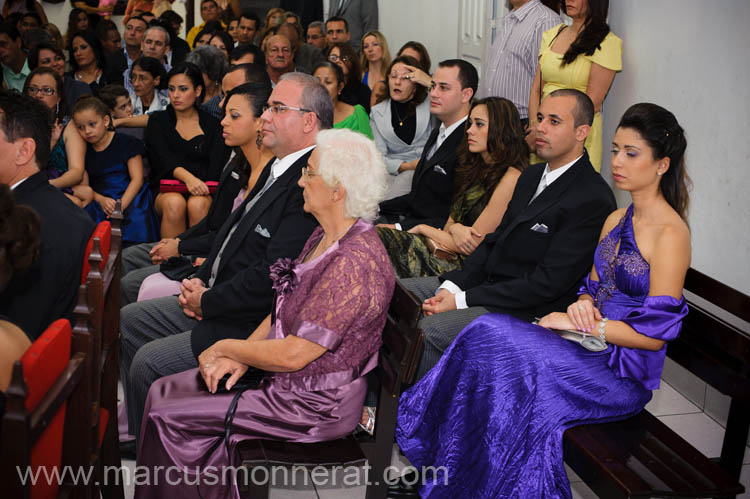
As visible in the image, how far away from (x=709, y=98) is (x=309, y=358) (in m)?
2.30

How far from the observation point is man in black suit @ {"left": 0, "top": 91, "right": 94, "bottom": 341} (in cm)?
212

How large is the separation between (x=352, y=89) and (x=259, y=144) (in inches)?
93.7

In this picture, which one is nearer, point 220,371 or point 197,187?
point 220,371

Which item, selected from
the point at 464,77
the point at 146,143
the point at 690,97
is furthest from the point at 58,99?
the point at 690,97

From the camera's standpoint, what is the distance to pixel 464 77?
3.91m

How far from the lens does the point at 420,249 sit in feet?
11.7

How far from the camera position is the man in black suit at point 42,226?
2117mm

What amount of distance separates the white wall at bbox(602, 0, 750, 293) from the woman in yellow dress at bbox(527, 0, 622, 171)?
0.50ft

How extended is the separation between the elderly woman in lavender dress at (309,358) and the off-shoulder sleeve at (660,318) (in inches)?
31.8

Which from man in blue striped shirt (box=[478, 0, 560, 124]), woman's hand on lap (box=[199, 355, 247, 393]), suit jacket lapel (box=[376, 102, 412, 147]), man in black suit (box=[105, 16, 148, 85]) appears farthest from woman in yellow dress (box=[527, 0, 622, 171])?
man in black suit (box=[105, 16, 148, 85])

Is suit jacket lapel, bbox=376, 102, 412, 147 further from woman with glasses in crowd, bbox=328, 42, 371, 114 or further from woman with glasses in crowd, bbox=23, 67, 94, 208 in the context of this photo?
woman with glasses in crowd, bbox=23, 67, 94, 208

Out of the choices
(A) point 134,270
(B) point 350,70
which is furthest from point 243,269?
(B) point 350,70

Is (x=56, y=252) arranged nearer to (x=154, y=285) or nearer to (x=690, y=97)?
(x=154, y=285)

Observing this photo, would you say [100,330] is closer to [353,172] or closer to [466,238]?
[353,172]
